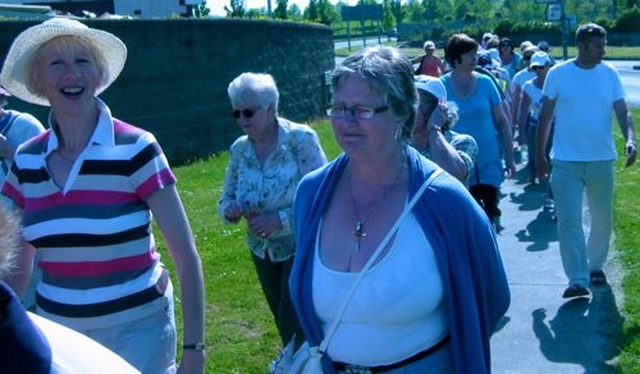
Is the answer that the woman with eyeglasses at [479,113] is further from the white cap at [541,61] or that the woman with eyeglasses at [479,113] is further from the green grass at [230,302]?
the white cap at [541,61]

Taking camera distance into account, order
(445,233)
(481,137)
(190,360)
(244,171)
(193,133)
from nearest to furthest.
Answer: (445,233)
(190,360)
(244,171)
(481,137)
(193,133)

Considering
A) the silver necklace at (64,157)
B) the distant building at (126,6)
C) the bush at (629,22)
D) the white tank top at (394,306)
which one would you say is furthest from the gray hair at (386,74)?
the bush at (629,22)

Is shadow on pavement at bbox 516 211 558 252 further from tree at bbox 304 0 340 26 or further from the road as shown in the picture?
tree at bbox 304 0 340 26

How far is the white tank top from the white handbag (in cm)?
2

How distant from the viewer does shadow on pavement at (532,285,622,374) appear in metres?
6.36

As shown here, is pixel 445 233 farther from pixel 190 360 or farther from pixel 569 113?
pixel 569 113

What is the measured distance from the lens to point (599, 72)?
7.70 meters

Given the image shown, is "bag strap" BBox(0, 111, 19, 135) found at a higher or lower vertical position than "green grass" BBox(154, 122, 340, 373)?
higher

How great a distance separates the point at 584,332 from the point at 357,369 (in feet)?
12.3

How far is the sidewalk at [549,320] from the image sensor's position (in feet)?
20.8

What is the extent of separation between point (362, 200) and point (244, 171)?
195cm

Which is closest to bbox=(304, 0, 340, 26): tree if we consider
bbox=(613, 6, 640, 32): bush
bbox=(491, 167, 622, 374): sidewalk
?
bbox=(613, 6, 640, 32): bush

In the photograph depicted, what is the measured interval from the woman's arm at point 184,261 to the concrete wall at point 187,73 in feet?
31.5

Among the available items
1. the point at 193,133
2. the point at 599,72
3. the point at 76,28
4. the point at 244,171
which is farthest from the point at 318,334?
the point at 193,133
